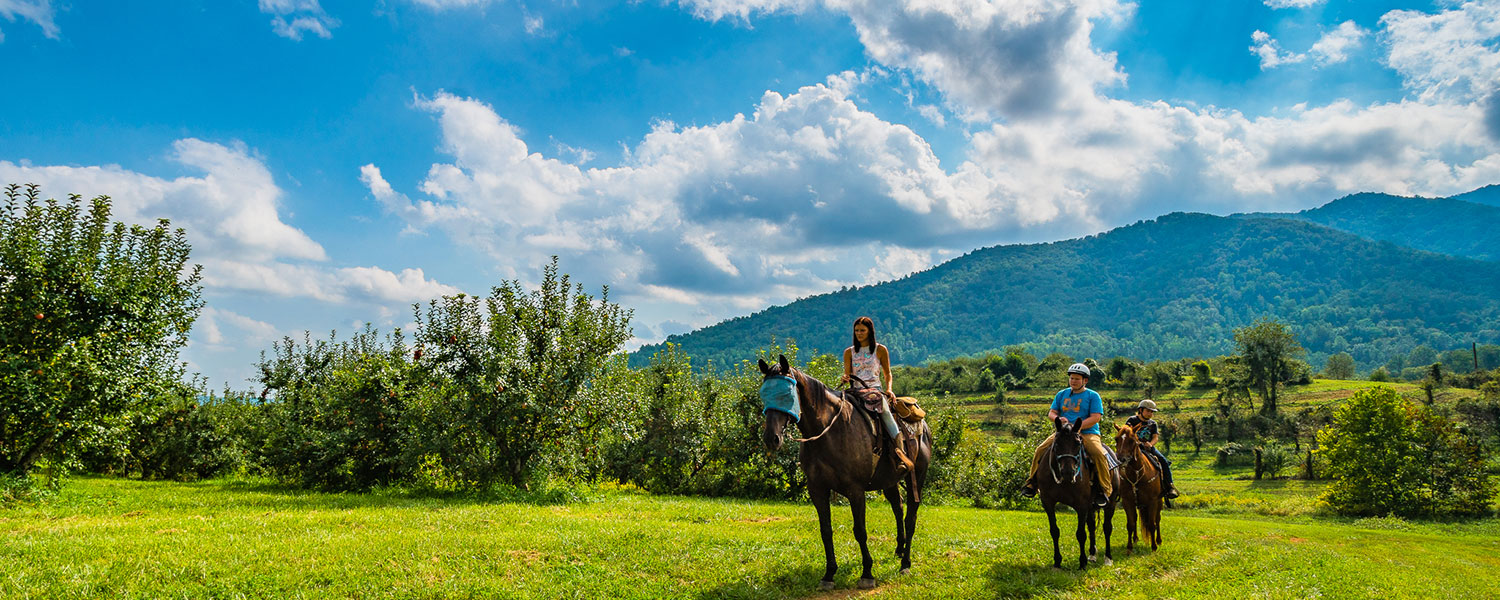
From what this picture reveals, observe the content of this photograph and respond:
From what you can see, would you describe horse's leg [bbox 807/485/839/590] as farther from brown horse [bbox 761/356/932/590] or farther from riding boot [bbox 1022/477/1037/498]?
riding boot [bbox 1022/477/1037/498]

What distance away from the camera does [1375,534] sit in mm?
28672

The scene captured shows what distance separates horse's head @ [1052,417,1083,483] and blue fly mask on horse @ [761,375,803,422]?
6.13 metres

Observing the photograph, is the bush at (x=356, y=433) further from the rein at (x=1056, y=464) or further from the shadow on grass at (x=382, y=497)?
the rein at (x=1056, y=464)

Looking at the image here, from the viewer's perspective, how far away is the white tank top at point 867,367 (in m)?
11.1

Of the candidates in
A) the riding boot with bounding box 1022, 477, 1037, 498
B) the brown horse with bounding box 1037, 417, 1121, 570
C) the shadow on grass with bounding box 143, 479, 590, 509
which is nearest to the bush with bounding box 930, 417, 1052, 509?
the riding boot with bounding box 1022, 477, 1037, 498

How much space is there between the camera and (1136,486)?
14844mm

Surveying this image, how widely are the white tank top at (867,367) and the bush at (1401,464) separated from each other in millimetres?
47029

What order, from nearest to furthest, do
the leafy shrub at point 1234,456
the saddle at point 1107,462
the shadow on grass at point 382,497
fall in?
the saddle at point 1107,462
the shadow on grass at point 382,497
the leafy shrub at point 1234,456

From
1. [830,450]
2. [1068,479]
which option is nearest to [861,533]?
[830,450]

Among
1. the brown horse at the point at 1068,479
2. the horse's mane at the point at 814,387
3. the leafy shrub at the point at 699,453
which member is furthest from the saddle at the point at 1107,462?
the leafy shrub at the point at 699,453

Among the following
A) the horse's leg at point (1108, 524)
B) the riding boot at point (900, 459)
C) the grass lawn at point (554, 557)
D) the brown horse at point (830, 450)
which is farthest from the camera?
the horse's leg at point (1108, 524)

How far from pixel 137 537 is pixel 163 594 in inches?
156

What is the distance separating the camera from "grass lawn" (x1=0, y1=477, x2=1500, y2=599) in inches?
345

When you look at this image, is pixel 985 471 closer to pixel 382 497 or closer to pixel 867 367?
pixel 867 367
